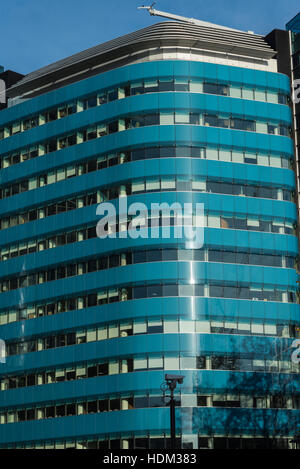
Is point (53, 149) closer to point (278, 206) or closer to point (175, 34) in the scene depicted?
point (175, 34)

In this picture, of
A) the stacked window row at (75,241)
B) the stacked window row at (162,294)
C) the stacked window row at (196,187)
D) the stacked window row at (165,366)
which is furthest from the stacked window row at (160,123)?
the stacked window row at (165,366)

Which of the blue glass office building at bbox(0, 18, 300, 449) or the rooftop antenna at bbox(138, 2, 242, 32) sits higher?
the rooftop antenna at bbox(138, 2, 242, 32)

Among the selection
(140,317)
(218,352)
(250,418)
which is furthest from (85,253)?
(250,418)

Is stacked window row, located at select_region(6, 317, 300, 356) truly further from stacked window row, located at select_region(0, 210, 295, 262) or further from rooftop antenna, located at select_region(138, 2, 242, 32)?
rooftop antenna, located at select_region(138, 2, 242, 32)

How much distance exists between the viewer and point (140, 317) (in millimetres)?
88438

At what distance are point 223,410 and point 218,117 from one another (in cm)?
2916

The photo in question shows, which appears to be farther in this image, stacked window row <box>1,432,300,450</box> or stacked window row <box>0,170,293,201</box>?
stacked window row <box>0,170,293,201</box>

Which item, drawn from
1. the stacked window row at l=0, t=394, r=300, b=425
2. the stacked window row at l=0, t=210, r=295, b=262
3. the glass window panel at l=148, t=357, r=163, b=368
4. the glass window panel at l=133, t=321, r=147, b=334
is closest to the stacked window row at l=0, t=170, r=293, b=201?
the stacked window row at l=0, t=210, r=295, b=262

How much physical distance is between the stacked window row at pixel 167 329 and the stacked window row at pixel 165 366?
236 cm

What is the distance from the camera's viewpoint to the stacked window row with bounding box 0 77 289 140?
94.4 m

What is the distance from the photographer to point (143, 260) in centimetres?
8988

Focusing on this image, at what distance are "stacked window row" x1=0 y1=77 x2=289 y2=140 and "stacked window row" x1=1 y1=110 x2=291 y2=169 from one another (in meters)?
2.49

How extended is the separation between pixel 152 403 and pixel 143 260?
13557mm

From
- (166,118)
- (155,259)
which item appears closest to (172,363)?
(155,259)
